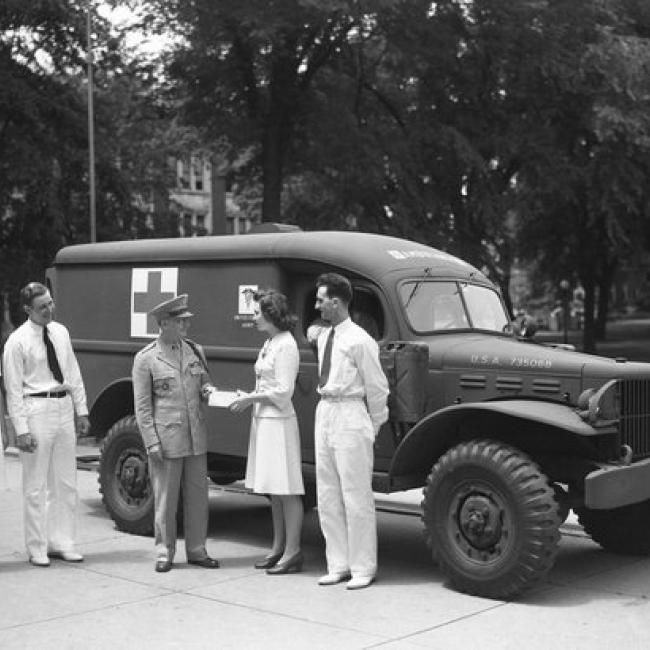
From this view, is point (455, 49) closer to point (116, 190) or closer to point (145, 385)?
point (116, 190)

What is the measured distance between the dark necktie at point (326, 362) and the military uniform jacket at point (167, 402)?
3.33 feet

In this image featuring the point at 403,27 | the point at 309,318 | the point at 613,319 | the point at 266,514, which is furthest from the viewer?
the point at 613,319

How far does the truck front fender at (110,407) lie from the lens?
9477mm

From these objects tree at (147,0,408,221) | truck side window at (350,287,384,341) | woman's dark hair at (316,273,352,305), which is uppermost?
tree at (147,0,408,221)

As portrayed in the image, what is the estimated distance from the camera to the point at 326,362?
24.0 feet

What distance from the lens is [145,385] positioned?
305 inches

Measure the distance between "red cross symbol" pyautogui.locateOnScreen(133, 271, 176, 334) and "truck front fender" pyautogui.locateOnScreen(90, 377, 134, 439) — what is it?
54 cm

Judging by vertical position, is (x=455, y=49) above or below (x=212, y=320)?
above

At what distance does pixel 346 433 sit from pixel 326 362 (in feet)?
1.63

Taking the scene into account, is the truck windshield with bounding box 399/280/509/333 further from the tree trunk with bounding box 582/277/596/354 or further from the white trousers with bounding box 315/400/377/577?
the tree trunk with bounding box 582/277/596/354

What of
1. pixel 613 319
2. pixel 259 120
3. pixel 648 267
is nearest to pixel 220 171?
pixel 259 120

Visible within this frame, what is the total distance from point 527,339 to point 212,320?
2.43 m

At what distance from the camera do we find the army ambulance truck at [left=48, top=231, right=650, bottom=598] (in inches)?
270

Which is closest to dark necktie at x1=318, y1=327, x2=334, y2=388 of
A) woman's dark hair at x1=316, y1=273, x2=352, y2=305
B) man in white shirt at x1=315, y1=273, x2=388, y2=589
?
man in white shirt at x1=315, y1=273, x2=388, y2=589
